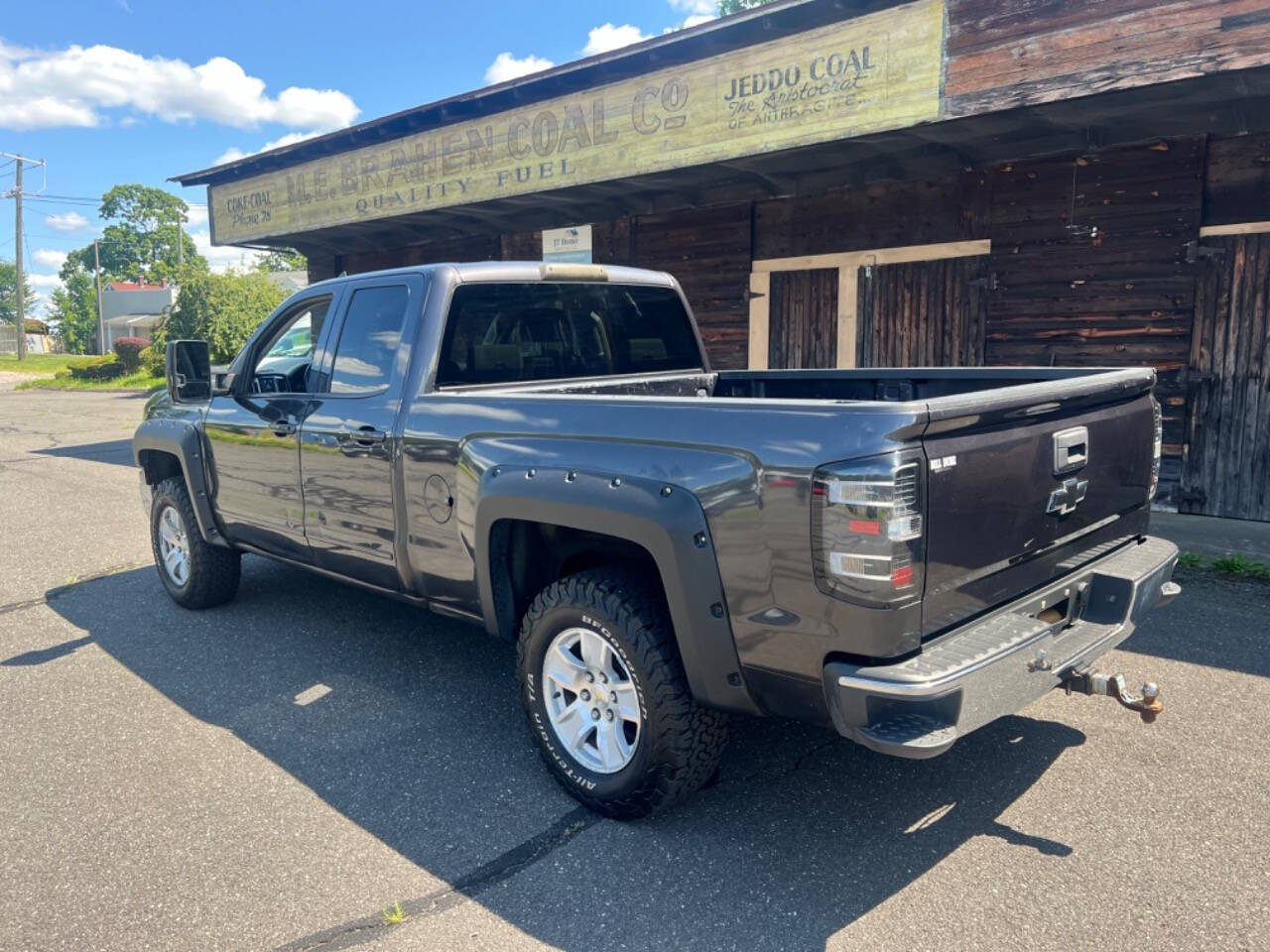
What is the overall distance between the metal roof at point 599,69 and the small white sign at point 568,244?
2.18 meters

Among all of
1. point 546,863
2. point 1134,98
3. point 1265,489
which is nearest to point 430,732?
point 546,863

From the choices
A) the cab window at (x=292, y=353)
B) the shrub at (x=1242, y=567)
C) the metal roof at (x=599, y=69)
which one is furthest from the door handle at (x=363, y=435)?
the shrub at (x=1242, y=567)

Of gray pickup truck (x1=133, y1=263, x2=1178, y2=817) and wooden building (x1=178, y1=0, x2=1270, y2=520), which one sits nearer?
gray pickup truck (x1=133, y1=263, x2=1178, y2=817)

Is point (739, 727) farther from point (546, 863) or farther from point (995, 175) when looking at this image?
point (995, 175)

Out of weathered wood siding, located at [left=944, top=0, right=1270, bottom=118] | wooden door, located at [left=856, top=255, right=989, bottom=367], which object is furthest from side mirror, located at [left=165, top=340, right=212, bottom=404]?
wooden door, located at [left=856, top=255, right=989, bottom=367]

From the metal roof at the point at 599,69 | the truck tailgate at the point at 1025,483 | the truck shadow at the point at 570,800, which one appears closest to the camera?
the truck tailgate at the point at 1025,483

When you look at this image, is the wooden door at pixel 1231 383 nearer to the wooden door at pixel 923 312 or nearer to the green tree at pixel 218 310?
the wooden door at pixel 923 312

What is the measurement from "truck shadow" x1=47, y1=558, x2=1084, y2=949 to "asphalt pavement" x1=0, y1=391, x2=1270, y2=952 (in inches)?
0.4

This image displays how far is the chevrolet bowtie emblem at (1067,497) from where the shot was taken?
304 cm

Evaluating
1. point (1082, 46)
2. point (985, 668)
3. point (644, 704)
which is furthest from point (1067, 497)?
point (1082, 46)

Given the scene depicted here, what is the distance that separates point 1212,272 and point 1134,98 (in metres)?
1.78

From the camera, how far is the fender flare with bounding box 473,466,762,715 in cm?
283

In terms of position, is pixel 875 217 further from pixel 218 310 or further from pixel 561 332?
pixel 218 310

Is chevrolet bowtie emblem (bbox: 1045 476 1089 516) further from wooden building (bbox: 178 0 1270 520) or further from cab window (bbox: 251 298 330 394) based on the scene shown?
wooden building (bbox: 178 0 1270 520)
